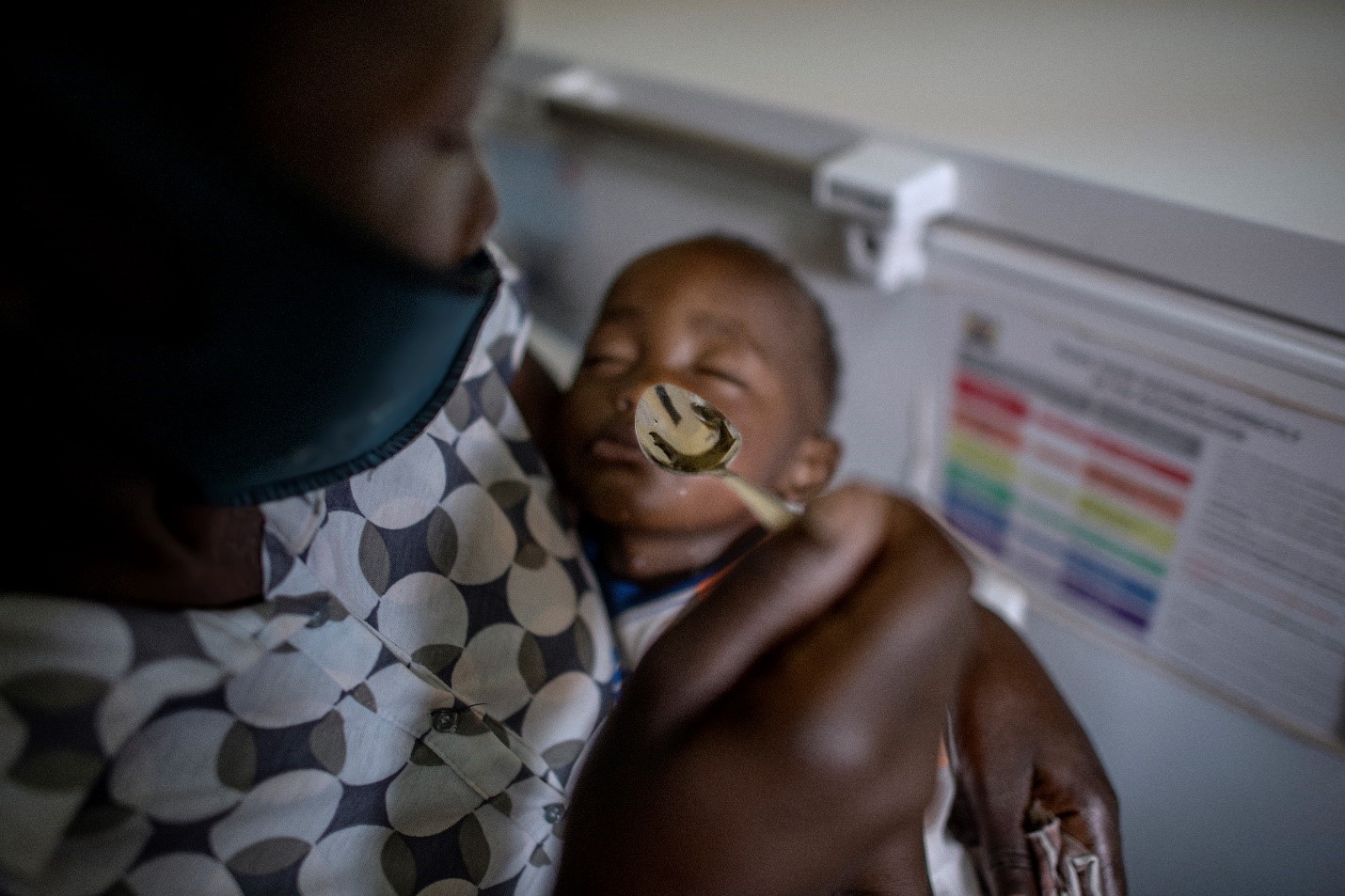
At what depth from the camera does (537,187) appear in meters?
1.33

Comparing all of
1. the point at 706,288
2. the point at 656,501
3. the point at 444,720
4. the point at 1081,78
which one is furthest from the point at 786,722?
the point at 1081,78

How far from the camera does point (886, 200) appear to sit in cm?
79

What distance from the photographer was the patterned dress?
0.42 metres

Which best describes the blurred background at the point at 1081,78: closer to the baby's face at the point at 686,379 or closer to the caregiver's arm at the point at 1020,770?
the baby's face at the point at 686,379

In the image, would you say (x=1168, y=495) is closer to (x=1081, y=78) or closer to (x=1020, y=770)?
(x=1020, y=770)

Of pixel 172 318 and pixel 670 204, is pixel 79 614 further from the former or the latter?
pixel 670 204

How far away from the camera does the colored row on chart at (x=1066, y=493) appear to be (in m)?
0.81

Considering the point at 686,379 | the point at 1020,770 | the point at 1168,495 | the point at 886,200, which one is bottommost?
the point at 1020,770

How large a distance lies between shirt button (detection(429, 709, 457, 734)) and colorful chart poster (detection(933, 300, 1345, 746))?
23.7 inches

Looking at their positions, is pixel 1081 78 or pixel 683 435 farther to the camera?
pixel 1081 78

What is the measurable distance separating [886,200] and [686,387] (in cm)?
25

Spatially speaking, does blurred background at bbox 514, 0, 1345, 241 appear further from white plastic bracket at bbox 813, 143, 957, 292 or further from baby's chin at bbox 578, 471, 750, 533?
baby's chin at bbox 578, 471, 750, 533

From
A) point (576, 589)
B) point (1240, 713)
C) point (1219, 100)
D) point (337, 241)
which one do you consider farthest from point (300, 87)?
point (1240, 713)

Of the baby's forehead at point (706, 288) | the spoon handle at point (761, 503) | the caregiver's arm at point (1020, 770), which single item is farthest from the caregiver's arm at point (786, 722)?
the baby's forehead at point (706, 288)
